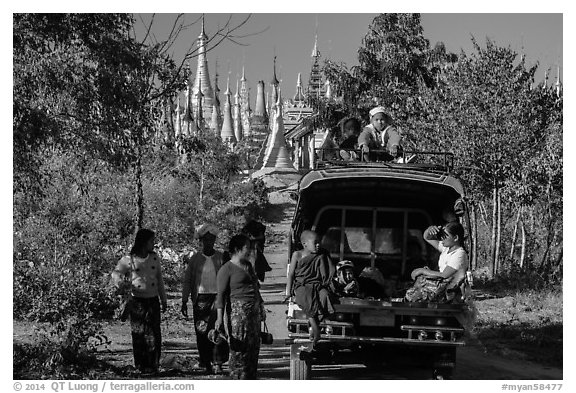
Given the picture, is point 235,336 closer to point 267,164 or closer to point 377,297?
point 377,297

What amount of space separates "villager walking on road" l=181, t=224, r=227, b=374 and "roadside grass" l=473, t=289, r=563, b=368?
4.21 meters

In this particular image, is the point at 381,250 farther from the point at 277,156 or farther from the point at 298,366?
the point at 277,156

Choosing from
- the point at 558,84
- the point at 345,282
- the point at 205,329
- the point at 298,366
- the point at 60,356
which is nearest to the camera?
the point at 298,366

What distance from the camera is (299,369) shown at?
9.70 metres

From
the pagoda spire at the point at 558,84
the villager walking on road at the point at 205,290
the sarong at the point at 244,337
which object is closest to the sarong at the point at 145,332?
the villager walking on road at the point at 205,290

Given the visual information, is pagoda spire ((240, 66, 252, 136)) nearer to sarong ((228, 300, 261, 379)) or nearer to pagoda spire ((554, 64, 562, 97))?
pagoda spire ((554, 64, 562, 97))

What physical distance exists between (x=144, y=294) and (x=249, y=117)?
404 feet

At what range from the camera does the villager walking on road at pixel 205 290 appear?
34.4ft

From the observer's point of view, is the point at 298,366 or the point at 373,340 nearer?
the point at 373,340

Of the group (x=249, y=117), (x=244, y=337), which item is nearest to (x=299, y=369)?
(x=244, y=337)

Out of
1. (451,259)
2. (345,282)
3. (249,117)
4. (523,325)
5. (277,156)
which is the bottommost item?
(523,325)

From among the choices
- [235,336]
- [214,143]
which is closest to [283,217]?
[214,143]

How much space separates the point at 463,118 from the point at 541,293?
4.82 m

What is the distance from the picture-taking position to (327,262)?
9.62m
